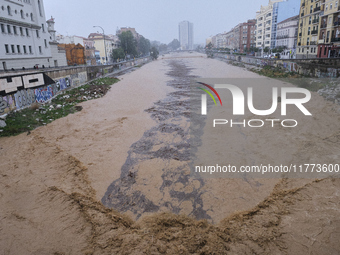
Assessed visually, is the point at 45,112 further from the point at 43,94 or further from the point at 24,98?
the point at 43,94

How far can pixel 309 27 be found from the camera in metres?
46.5

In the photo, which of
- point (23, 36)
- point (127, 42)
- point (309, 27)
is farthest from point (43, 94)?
point (127, 42)

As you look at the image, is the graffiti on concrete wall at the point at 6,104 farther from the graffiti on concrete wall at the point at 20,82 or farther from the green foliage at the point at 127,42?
the green foliage at the point at 127,42

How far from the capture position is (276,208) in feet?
28.8

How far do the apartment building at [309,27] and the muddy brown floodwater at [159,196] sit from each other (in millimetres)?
34964

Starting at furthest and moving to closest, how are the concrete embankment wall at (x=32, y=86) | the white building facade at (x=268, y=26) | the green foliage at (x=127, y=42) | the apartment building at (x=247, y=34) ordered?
the apartment building at (x=247, y=34), the green foliage at (x=127, y=42), the white building facade at (x=268, y=26), the concrete embankment wall at (x=32, y=86)

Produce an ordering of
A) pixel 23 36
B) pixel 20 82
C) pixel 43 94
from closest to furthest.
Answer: pixel 20 82 → pixel 43 94 → pixel 23 36

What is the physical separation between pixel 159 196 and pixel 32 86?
18.3 m

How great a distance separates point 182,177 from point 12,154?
30.9 feet

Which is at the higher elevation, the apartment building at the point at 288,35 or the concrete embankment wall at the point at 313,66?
the apartment building at the point at 288,35

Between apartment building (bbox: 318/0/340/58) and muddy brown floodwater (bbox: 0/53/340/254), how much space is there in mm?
28831

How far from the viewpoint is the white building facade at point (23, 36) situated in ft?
111

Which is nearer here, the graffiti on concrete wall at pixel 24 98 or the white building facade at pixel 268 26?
the graffiti on concrete wall at pixel 24 98

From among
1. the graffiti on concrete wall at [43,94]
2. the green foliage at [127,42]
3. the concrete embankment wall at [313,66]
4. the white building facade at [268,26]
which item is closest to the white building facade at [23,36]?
the graffiti on concrete wall at [43,94]
